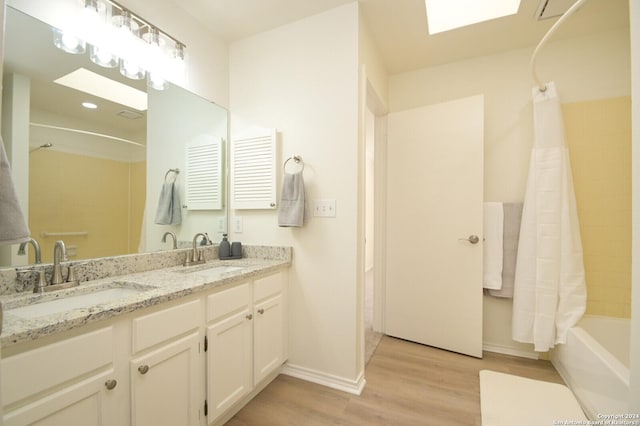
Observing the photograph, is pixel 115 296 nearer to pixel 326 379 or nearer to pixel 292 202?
pixel 292 202

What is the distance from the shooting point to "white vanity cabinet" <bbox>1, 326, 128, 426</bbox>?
0.78 meters

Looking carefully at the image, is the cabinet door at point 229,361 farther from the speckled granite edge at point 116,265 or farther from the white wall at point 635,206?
the white wall at point 635,206

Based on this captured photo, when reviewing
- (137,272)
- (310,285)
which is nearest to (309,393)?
(310,285)

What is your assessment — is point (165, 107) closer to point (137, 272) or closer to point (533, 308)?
point (137, 272)

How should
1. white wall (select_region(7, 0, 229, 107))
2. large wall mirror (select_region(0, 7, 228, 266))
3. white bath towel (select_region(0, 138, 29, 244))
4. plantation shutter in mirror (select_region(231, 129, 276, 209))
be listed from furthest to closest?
plantation shutter in mirror (select_region(231, 129, 276, 209)), white wall (select_region(7, 0, 229, 107)), large wall mirror (select_region(0, 7, 228, 266)), white bath towel (select_region(0, 138, 29, 244))

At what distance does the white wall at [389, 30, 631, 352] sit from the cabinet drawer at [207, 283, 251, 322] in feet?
6.63

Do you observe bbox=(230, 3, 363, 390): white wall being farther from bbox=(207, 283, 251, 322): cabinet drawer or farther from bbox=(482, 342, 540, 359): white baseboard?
bbox=(482, 342, 540, 359): white baseboard

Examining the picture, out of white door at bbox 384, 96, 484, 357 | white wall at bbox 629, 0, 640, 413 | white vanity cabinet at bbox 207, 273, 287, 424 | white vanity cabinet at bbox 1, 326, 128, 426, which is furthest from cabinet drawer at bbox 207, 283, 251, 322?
white wall at bbox 629, 0, 640, 413

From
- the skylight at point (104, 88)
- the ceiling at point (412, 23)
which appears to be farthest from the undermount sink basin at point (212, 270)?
the ceiling at point (412, 23)

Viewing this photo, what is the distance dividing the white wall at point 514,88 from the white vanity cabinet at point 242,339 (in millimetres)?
1795

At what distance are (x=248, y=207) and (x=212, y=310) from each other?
2.92ft

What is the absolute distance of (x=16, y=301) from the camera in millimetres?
1061

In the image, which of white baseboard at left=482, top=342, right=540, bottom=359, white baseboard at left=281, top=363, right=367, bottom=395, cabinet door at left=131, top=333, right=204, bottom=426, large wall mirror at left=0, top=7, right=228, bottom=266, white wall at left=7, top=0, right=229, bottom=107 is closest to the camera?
cabinet door at left=131, top=333, right=204, bottom=426

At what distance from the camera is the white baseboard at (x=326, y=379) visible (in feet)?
5.81
